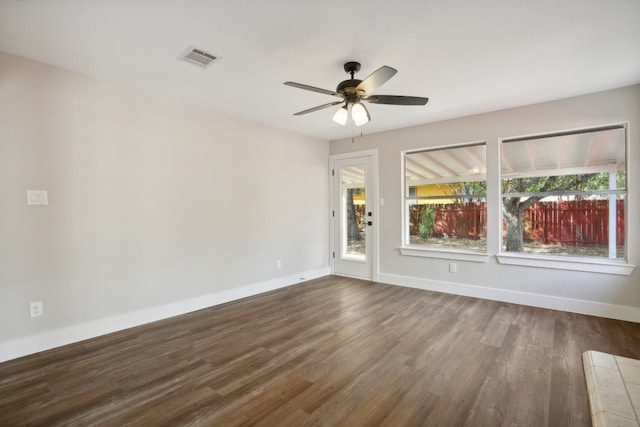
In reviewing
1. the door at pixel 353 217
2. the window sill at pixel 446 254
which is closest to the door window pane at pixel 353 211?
the door at pixel 353 217

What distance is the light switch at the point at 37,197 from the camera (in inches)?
102

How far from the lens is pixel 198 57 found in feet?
8.36

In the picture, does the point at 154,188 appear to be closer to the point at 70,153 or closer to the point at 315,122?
the point at 70,153

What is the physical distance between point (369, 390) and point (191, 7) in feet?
9.14

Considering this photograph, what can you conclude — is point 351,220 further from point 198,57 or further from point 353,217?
point 198,57

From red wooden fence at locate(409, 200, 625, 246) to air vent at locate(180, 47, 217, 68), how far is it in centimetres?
367

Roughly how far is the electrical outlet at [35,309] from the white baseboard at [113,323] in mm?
174

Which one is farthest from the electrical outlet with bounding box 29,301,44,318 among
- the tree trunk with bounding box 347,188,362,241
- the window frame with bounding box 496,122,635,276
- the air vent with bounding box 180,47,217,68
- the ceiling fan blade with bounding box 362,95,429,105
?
the window frame with bounding box 496,122,635,276

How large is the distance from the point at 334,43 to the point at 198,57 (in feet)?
3.85

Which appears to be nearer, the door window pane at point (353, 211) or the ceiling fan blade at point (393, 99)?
the ceiling fan blade at point (393, 99)

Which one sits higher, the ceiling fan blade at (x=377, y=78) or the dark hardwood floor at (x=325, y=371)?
the ceiling fan blade at (x=377, y=78)

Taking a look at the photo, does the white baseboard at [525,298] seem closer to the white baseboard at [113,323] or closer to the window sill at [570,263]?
the window sill at [570,263]

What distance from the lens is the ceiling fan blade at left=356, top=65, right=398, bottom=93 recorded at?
6.77ft

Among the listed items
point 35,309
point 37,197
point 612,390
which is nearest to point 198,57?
point 37,197
